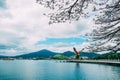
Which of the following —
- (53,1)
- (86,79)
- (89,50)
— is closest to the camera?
(53,1)

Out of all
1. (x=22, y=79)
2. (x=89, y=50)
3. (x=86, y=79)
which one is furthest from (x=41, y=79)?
(x=89, y=50)

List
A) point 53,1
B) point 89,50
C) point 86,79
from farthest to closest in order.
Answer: point 86,79
point 89,50
point 53,1

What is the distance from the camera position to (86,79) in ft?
163

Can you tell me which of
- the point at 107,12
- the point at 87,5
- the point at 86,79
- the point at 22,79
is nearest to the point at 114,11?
the point at 107,12

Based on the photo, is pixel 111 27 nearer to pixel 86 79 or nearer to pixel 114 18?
pixel 114 18

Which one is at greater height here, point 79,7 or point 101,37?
point 79,7

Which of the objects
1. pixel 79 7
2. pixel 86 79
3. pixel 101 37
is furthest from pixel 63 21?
pixel 86 79

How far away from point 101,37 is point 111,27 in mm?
482

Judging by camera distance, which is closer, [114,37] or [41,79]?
[114,37]

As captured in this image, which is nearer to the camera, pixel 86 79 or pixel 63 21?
pixel 63 21

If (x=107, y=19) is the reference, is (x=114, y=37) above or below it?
below

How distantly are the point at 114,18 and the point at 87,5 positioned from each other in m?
1.05

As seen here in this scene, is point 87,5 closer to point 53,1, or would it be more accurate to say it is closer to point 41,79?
point 53,1

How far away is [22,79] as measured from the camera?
52.2m
